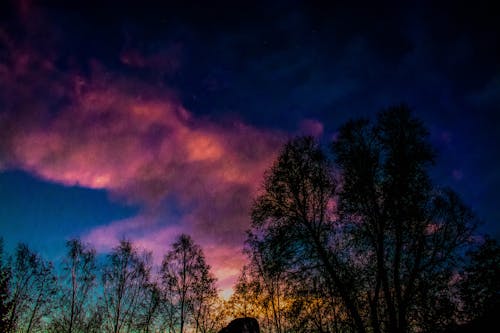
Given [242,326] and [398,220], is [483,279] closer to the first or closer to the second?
[398,220]

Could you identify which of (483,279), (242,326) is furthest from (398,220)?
(242,326)

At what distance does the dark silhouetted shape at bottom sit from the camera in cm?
1951

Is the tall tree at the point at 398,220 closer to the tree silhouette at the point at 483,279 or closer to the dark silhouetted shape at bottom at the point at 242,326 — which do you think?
the tree silhouette at the point at 483,279

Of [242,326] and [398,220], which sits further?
[242,326]

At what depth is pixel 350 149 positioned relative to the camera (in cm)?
1237

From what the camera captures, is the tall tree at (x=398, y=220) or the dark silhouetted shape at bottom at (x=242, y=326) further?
the dark silhouetted shape at bottom at (x=242, y=326)

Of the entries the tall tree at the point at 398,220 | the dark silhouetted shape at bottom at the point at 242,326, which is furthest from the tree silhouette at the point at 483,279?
the dark silhouetted shape at bottom at the point at 242,326

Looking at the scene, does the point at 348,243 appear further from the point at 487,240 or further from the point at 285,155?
the point at 487,240

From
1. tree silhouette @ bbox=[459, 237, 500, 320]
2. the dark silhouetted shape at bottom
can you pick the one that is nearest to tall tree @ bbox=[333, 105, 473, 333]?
tree silhouette @ bbox=[459, 237, 500, 320]

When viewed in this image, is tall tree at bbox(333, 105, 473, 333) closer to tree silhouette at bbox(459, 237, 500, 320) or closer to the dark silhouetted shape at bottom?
tree silhouette at bbox(459, 237, 500, 320)

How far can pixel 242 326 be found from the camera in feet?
64.8

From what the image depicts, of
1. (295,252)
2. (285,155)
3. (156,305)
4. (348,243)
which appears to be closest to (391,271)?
(348,243)

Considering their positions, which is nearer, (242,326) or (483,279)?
(483,279)

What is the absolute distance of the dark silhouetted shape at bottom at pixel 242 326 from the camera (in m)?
19.5
